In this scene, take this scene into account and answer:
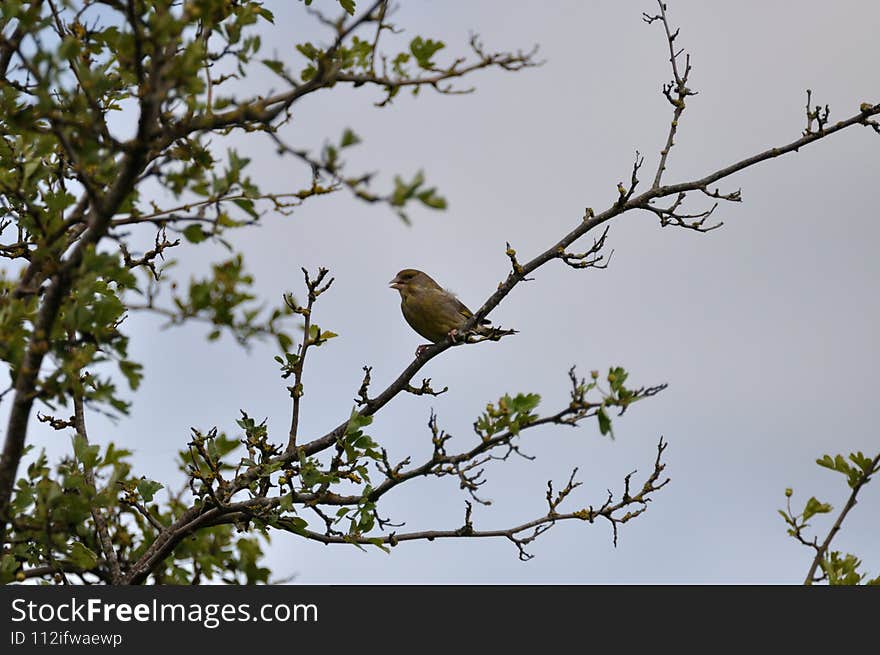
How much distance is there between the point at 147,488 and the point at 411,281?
14.4ft

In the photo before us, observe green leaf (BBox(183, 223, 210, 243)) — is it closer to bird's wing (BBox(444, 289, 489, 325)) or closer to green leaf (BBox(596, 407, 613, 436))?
green leaf (BBox(596, 407, 613, 436))

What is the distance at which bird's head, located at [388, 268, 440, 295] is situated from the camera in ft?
36.6

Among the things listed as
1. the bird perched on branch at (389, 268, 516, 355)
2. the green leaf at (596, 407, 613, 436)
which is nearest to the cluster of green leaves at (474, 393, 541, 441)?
the green leaf at (596, 407, 613, 436)

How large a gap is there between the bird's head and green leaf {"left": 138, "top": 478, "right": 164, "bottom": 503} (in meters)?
4.07

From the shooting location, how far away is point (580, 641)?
648 centimetres

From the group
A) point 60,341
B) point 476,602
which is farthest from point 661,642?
point 60,341

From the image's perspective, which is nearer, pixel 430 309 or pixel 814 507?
pixel 814 507

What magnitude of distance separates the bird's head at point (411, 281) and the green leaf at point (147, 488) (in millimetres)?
4074

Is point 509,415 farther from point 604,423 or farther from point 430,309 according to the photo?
point 430,309

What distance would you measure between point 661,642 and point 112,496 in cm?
328

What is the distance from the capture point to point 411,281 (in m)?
11.3

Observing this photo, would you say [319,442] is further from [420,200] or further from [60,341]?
[420,200]

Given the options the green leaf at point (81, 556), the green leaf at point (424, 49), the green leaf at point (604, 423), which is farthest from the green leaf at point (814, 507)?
the green leaf at point (81, 556)

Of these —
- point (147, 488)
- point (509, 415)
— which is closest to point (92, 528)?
point (147, 488)
